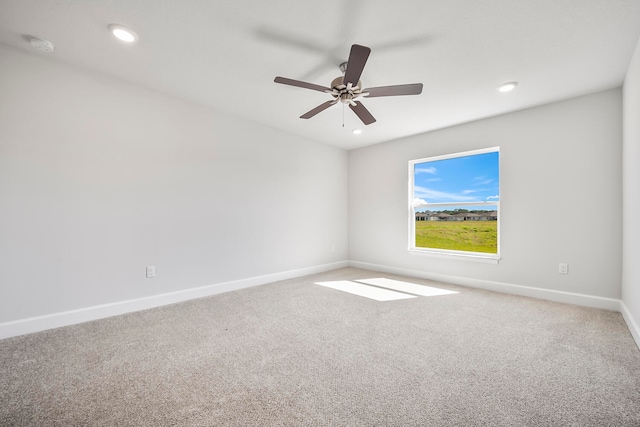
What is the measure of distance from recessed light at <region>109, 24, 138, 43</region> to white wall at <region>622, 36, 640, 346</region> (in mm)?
3956

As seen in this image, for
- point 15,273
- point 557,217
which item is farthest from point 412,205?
point 15,273

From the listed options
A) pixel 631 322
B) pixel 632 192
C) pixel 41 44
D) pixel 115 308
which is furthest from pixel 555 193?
pixel 41 44

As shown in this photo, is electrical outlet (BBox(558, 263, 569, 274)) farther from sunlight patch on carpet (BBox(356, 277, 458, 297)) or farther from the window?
sunlight patch on carpet (BBox(356, 277, 458, 297))

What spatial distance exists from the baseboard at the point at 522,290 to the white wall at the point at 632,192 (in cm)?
22

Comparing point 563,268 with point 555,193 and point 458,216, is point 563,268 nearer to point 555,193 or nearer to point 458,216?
point 555,193

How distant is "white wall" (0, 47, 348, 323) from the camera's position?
7.48 ft

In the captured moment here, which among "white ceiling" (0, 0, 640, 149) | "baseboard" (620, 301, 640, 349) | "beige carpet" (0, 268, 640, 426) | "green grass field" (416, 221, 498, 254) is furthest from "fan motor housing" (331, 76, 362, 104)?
"baseboard" (620, 301, 640, 349)

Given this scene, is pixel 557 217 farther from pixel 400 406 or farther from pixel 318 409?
pixel 318 409

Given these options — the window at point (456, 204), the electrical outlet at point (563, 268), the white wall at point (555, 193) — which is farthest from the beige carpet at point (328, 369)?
the window at point (456, 204)

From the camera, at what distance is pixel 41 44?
2.15 meters

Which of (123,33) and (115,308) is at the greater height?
(123,33)

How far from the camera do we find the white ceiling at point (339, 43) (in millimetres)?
1801

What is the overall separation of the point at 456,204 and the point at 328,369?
334 centimetres

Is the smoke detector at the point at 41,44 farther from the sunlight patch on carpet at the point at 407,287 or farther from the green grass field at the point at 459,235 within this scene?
the green grass field at the point at 459,235
